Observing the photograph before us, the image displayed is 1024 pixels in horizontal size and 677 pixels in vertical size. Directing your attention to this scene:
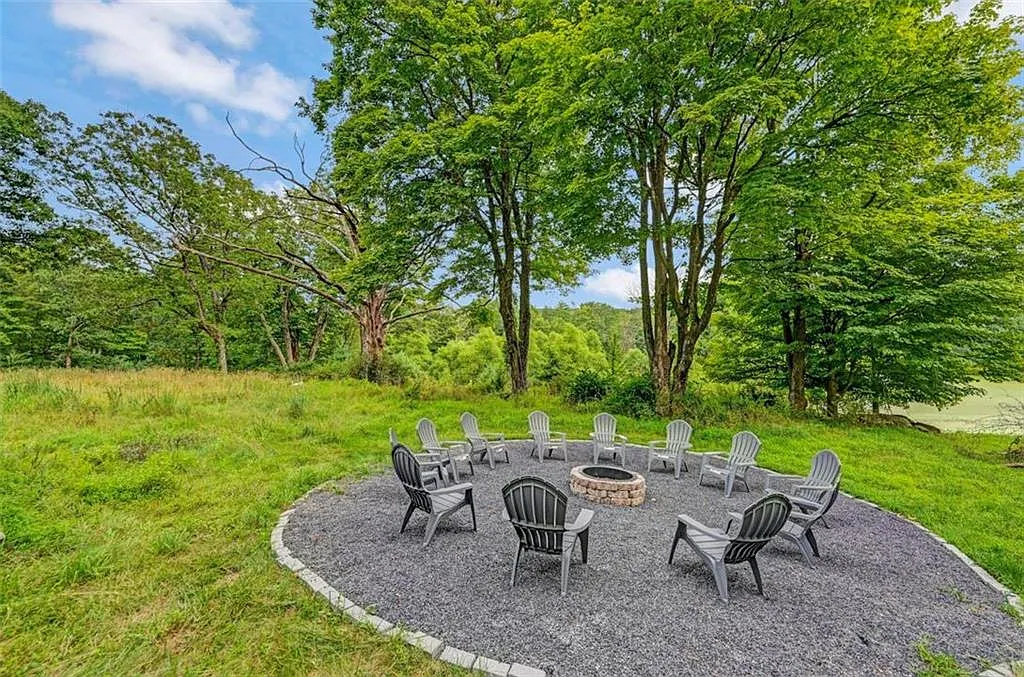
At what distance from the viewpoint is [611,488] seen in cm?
547

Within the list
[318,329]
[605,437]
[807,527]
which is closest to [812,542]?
[807,527]

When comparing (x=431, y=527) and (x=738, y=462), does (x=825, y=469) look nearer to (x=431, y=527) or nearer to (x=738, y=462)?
(x=738, y=462)

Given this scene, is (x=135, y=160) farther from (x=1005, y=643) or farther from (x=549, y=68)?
(x=1005, y=643)

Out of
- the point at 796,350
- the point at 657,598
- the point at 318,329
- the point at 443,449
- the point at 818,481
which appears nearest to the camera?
the point at 657,598

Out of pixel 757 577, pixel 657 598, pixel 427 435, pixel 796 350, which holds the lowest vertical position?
pixel 657 598

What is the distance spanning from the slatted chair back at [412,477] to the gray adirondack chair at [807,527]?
3.79m

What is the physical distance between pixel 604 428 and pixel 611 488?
239 centimetres

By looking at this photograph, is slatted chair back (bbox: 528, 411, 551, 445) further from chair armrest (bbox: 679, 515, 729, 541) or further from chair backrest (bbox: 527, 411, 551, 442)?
chair armrest (bbox: 679, 515, 729, 541)

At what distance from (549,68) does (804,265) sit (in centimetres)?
870

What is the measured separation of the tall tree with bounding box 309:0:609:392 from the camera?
10469 mm

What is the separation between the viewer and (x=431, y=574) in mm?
3645

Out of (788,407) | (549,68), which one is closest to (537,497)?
Answer: (549,68)

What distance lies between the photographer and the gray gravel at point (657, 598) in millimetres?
2748

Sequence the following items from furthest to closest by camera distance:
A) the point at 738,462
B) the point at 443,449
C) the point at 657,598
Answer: the point at 443,449 → the point at 738,462 → the point at 657,598
